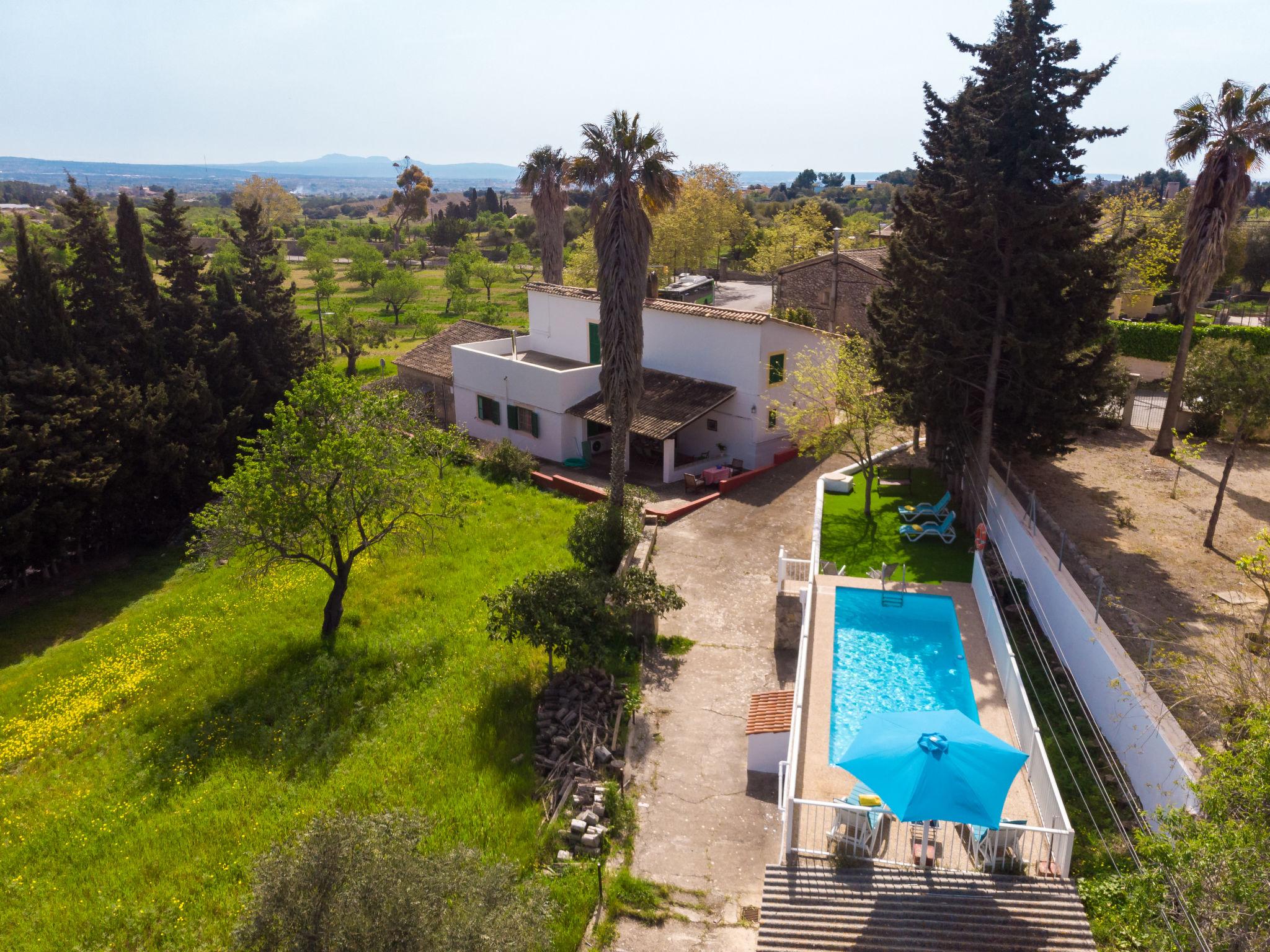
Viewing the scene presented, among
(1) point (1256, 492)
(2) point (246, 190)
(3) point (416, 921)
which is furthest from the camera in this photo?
Answer: (2) point (246, 190)

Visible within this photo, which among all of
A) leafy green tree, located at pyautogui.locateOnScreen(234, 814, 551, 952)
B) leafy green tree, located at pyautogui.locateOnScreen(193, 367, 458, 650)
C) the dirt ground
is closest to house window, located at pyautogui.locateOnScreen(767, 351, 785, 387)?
the dirt ground

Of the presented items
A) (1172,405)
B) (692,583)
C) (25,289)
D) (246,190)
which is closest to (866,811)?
(692,583)

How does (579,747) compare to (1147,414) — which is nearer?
(579,747)

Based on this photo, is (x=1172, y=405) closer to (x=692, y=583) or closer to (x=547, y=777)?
(x=692, y=583)

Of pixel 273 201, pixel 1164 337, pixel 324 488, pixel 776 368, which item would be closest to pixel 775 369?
pixel 776 368

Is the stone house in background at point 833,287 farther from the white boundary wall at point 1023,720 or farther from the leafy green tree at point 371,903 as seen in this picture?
the leafy green tree at point 371,903

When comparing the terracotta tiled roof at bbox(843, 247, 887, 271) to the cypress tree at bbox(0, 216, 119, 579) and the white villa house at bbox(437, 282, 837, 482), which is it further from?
the cypress tree at bbox(0, 216, 119, 579)

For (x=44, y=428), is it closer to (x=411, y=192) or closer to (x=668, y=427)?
(x=668, y=427)
